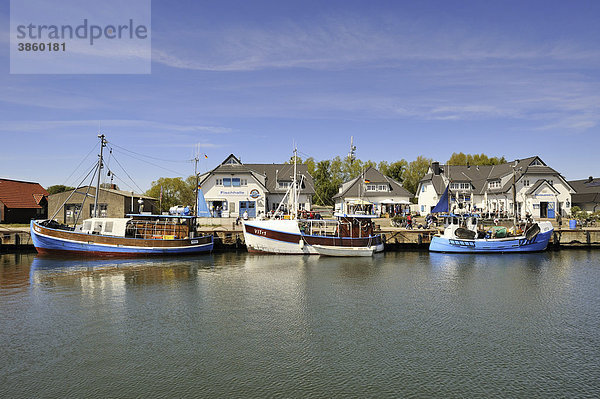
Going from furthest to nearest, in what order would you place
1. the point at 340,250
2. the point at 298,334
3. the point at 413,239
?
the point at 413,239 < the point at 340,250 < the point at 298,334

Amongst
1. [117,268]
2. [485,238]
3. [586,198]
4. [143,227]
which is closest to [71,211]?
[143,227]

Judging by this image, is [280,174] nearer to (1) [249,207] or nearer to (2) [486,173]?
(1) [249,207]

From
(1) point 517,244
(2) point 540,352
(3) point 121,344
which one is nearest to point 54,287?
(3) point 121,344

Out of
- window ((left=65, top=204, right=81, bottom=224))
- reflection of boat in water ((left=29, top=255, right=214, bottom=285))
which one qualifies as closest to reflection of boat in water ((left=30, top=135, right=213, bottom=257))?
reflection of boat in water ((left=29, top=255, right=214, bottom=285))

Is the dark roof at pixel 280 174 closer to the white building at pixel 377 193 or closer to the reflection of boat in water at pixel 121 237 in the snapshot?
the white building at pixel 377 193

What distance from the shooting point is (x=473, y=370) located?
13852 millimetres

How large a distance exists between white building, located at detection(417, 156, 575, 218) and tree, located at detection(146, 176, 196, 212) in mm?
41186

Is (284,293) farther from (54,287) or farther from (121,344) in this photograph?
(54,287)

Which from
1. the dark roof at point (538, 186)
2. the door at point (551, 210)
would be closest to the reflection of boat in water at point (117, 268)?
the dark roof at point (538, 186)

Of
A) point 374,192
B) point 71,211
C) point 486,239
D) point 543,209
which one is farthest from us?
point 374,192

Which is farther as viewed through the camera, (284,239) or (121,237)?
(284,239)

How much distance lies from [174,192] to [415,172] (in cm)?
5572

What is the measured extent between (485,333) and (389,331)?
3891 mm

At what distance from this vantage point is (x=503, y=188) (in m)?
64.6
